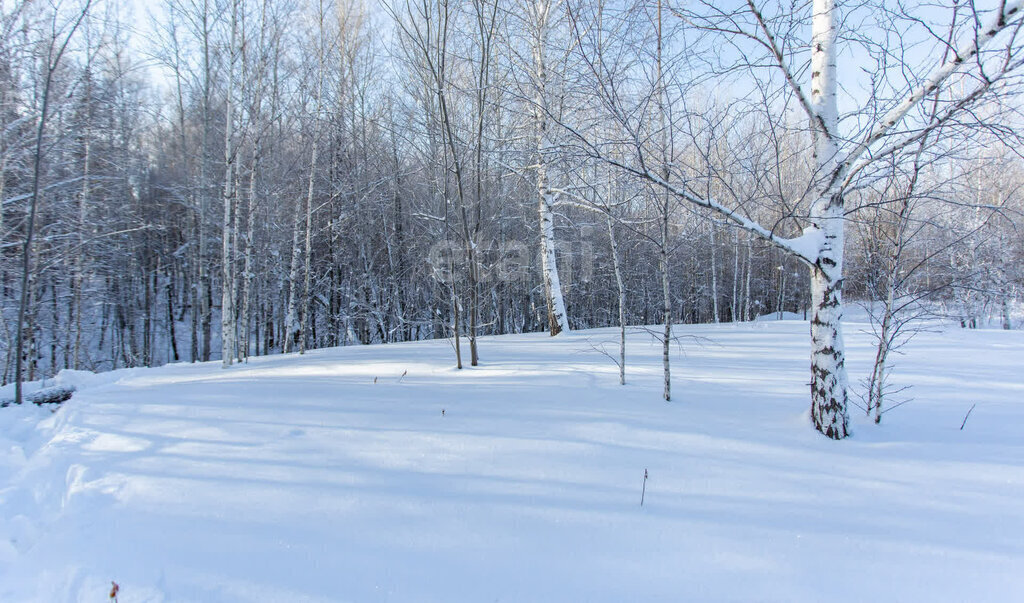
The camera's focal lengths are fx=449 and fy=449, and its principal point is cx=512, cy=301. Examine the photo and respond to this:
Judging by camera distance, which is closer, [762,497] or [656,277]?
[762,497]

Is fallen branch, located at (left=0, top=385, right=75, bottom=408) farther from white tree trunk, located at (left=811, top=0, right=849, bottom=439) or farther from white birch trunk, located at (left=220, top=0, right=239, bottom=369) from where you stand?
white tree trunk, located at (left=811, top=0, right=849, bottom=439)

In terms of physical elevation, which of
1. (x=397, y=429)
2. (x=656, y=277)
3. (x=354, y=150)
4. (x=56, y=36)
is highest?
(x=354, y=150)

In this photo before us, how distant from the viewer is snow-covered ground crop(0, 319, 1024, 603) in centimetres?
204

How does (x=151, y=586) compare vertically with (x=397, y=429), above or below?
below

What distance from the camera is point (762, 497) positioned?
2.67 meters

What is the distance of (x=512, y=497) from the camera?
8.80ft

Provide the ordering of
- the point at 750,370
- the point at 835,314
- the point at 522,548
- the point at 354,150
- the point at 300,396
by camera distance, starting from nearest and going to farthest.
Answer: the point at 522,548 < the point at 835,314 < the point at 300,396 < the point at 750,370 < the point at 354,150

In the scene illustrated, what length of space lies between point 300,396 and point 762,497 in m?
4.18

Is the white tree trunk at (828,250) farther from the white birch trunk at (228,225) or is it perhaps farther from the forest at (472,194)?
the white birch trunk at (228,225)

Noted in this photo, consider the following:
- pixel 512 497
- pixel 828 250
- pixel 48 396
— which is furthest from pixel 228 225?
pixel 828 250

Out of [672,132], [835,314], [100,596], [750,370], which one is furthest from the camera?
[750,370]

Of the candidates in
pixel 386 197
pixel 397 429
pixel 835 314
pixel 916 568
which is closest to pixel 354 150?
pixel 386 197

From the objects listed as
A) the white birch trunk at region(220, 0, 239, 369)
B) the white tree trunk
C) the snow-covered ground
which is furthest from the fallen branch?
the white tree trunk

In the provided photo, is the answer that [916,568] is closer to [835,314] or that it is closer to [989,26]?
[835,314]
